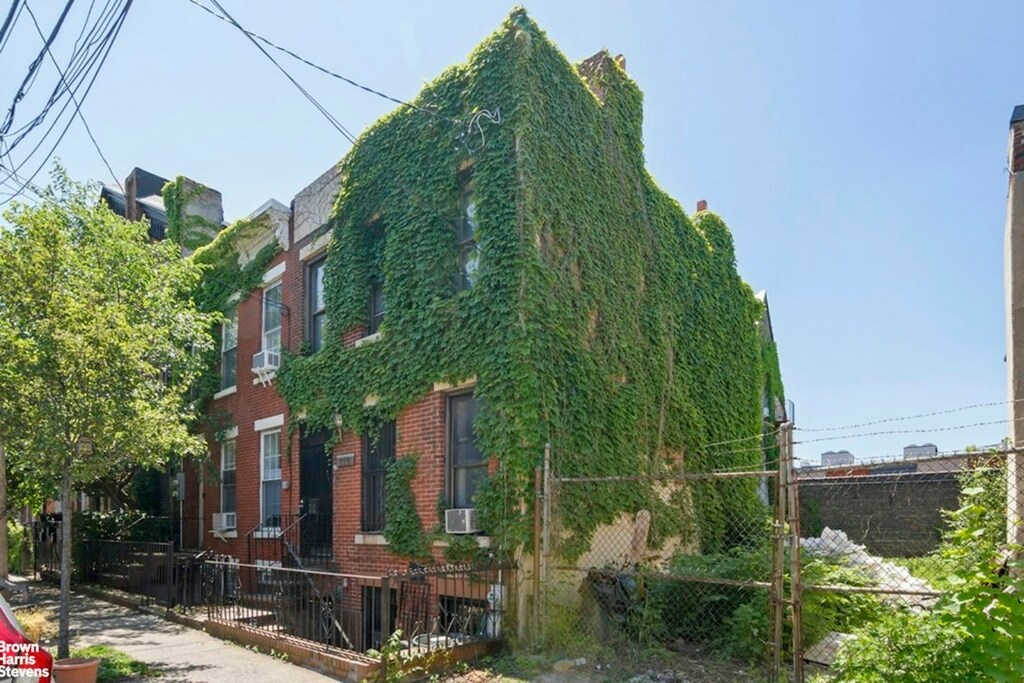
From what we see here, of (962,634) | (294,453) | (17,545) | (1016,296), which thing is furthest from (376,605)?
(17,545)

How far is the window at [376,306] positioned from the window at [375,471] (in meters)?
1.68

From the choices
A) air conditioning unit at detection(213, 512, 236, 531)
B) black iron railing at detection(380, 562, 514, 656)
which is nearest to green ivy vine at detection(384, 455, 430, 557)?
black iron railing at detection(380, 562, 514, 656)

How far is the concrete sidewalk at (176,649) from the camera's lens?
802 cm

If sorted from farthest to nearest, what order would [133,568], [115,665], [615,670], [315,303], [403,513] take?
1. [133,568]
2. [315,303]
3. [403,513]
4. [115,665]
5. [615,670]

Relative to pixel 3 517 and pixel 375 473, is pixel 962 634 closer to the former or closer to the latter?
pixel 375 473

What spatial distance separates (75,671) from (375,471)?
16.7 ft

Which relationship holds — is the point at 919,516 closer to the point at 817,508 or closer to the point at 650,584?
the point at 817,508

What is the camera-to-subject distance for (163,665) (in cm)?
851

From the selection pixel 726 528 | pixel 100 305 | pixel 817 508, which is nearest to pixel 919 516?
pixel 817 508

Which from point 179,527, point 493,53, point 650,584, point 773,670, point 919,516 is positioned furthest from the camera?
point 919,516

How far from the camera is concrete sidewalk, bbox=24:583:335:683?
8.02 m

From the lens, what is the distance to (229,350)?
53.3 ft

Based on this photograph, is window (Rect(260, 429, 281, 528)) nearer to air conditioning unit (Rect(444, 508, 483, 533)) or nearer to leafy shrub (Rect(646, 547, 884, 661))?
air conditioning unit (Rect(444, 508, 483, 533))

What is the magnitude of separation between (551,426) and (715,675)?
3.29m
